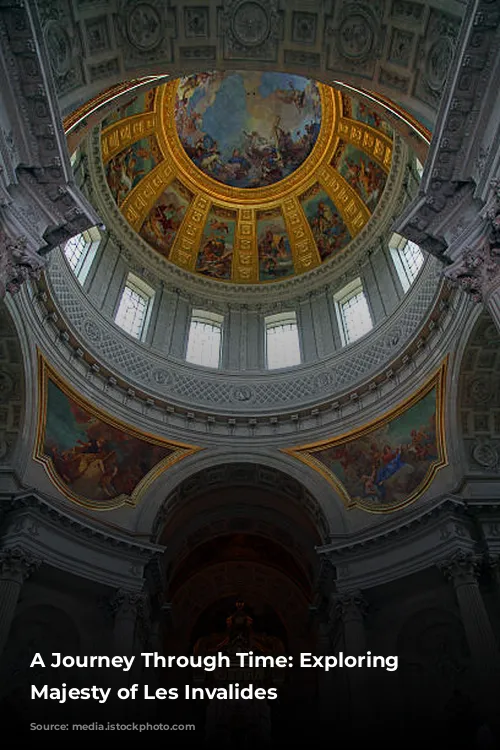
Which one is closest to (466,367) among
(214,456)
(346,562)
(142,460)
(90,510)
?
(346,562)

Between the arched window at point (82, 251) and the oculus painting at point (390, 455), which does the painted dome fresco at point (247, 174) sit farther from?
the oculus painting at point (390, 455)

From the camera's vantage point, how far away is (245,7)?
11102 mm

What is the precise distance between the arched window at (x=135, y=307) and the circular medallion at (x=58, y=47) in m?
11.2

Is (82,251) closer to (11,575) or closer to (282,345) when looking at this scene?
(282,345)

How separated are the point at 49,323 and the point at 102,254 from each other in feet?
18.6

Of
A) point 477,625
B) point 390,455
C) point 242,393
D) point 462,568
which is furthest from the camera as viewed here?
point 242,393

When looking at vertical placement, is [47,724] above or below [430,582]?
below

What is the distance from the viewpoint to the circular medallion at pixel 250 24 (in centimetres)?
1112

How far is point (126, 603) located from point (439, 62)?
13.7m

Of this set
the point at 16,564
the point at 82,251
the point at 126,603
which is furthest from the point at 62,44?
the point at 126,603

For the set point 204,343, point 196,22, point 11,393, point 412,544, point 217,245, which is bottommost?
point 412,544

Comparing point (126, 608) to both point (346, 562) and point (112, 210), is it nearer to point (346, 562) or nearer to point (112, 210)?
point (346, 562)

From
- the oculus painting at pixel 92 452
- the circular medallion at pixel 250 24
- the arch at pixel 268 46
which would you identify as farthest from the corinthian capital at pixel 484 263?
the oculus painting at pixel 92 452

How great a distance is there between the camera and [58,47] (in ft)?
32.6
